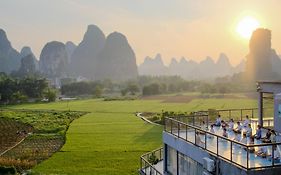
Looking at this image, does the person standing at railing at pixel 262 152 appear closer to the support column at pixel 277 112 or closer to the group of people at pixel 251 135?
the group of people at pixel 251 135

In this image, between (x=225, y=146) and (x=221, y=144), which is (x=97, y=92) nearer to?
(x=221, y=144)

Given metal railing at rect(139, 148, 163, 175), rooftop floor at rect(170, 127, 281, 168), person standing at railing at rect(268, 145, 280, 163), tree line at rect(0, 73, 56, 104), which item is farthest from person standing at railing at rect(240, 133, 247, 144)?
tree line at rect(0, 73, 56, 104)

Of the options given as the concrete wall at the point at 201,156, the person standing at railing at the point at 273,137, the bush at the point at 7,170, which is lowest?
the bush at the point at 7,170

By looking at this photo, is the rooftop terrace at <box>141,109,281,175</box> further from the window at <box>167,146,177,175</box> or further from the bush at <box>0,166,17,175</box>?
the bush at <box>0,166,17,175</box>

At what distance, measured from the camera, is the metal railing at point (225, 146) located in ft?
41.4

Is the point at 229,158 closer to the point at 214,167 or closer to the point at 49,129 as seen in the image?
the point at 214,167

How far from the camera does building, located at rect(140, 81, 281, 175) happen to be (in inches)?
505

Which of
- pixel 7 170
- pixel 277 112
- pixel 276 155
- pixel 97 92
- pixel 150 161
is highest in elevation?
pixel 277 112

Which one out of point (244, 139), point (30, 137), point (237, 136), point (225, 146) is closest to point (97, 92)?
point (30, 137)

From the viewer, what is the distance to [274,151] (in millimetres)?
12891

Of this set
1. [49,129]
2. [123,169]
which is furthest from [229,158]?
[49,129]

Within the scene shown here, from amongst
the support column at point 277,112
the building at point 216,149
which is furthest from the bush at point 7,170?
the support column at point 277,112

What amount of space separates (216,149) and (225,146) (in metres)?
0.68

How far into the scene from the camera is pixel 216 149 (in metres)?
15.2
